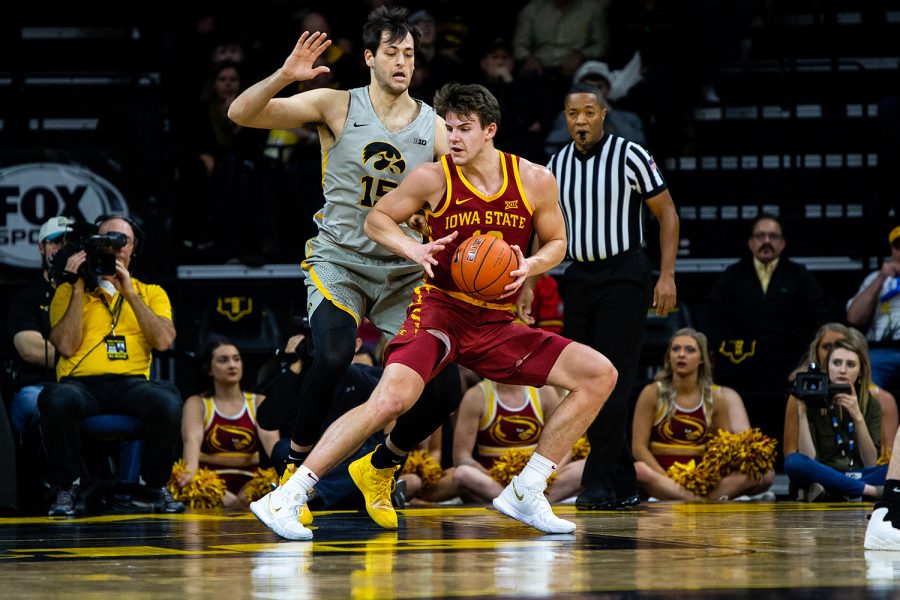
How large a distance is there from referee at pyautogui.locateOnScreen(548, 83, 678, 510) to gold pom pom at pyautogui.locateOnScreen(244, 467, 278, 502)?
6.52 feet

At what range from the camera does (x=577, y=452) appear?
8.88 meters

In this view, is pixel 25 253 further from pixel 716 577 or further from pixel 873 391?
pixel 716 577

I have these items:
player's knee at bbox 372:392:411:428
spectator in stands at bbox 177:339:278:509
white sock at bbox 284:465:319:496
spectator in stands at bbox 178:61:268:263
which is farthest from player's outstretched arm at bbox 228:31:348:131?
spectator in stands at bbox 178:61:268:263

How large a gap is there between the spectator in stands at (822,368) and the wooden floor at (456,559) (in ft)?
6.22

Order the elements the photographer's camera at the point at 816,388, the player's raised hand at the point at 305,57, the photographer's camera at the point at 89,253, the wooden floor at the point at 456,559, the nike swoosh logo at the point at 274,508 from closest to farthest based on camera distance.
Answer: the wooden floor at the point at 456,559 < the nike swoosh logo at the point at 274,508 < the player's raised hand at the point at 305,57 < the photographer's camera at the point at 89,253 < the photographer's camera at the point at 816,388

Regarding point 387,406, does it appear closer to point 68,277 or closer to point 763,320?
point 68,277

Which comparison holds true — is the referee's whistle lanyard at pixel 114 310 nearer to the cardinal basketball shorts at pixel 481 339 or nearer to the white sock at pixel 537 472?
the cardinal basketball shorts at pixel 481 339

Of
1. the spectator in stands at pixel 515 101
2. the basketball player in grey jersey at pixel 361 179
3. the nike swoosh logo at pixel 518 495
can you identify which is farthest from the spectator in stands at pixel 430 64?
the nike swoosh logo at pixel 518 495

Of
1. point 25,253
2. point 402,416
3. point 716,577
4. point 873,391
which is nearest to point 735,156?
point 873,391

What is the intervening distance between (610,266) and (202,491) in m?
2.73

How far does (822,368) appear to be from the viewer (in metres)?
8.64

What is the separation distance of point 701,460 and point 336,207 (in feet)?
11.5

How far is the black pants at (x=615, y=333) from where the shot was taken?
706cm

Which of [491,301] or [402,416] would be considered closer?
[491,301]
